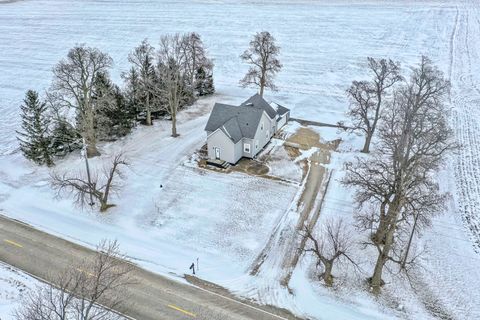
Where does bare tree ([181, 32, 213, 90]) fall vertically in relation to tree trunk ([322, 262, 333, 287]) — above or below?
above

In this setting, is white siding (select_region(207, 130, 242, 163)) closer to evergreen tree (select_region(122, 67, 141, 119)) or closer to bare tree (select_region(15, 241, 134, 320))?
evergreen tree (select_region(122, 67, 141, 119))

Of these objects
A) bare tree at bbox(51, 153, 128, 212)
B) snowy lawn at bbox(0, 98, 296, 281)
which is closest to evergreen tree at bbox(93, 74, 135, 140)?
snowy lawn at bbox(0, 98, 296, 281)

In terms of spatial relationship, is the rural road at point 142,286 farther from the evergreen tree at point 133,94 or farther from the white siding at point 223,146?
the evergreen tree at point 133,94

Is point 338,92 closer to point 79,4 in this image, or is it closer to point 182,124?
point 182,124

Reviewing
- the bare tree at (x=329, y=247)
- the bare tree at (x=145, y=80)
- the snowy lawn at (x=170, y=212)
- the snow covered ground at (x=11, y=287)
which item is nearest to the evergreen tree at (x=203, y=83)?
the bare tree at (x=145, y=80)

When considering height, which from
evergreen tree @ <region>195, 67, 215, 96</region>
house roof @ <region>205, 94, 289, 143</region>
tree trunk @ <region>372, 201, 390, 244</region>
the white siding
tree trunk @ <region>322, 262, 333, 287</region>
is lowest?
tree trunk @ <region>322, 262, 333, 287</region>

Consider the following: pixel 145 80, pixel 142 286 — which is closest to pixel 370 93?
pixel 145 80

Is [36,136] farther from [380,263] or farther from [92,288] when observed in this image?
[380,263]

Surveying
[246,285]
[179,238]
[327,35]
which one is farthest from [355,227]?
[327,35]
